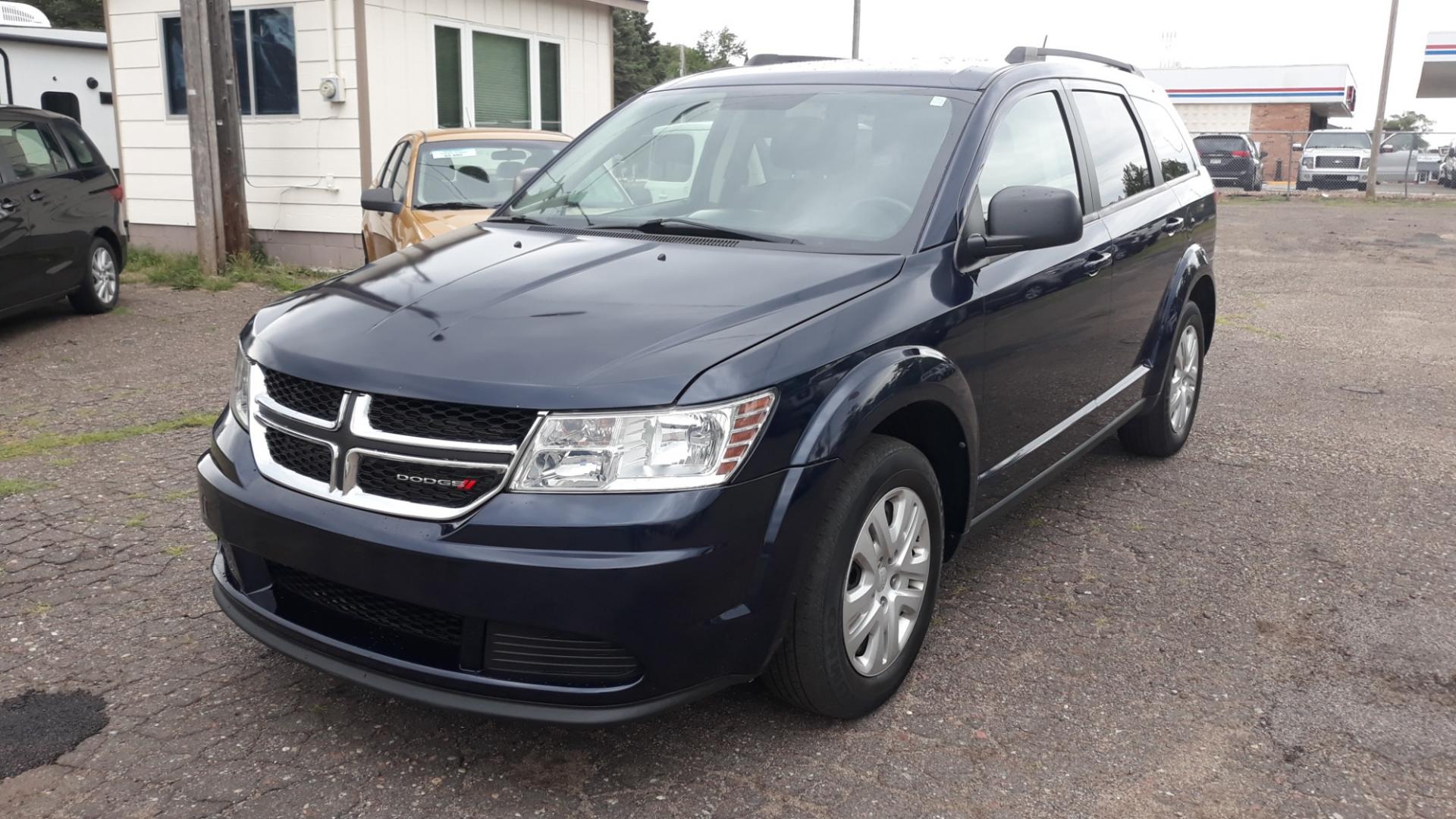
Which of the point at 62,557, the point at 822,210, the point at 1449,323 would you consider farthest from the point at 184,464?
the point at 1449,323

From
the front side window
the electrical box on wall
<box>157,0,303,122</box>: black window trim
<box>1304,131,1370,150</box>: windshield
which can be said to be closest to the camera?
the front side window

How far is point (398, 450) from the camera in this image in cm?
272

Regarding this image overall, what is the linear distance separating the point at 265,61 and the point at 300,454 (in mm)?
10995

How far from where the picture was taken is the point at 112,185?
1002cm

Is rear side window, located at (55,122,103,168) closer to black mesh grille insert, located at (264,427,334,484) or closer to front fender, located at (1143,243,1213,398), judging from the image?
black mesh grille insert, located at (264,427,334,484)

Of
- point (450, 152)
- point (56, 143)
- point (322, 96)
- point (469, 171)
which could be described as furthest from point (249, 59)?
point (469, 171)

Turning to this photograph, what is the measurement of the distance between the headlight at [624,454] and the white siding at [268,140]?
10267 millimetres

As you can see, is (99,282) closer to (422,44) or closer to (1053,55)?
(422,44)

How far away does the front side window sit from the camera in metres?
8.72

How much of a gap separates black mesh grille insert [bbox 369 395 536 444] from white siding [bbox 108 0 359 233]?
32.8ft

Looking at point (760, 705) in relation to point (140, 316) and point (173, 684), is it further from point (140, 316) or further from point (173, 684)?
point (140, 316)

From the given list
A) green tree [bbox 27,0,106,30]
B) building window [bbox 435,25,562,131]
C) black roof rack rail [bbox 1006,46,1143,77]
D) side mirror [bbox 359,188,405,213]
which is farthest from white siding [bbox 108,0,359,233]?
green tree [bbox 27,0,106,30]

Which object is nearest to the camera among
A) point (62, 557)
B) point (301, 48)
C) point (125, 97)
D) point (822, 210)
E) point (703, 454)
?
point (703, 454)

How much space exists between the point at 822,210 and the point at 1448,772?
224cm
